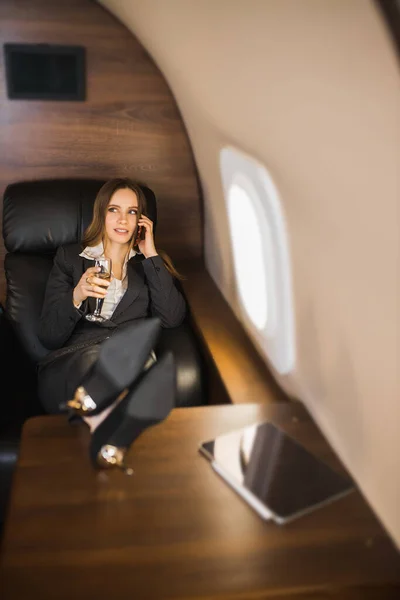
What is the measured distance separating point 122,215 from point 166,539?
146 centimetres

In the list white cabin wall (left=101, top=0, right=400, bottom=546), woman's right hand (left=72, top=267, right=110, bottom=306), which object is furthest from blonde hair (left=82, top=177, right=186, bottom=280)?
white cabin wall (left=101, top=0, right=400, bottom=546)

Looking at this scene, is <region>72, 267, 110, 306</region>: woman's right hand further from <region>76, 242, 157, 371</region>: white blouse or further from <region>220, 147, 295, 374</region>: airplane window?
<region>220, 147, 295, 374</region>: airplane window

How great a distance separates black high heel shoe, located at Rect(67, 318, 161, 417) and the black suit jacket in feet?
2.82

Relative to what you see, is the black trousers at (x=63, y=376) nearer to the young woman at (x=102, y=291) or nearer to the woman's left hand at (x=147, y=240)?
the young woman at (x=102, y=291)

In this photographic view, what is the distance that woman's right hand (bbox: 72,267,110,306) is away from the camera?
202 centimetres

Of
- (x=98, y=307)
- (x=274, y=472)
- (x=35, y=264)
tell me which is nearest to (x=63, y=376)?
(x=98, y=307)

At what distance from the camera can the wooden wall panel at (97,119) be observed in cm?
274

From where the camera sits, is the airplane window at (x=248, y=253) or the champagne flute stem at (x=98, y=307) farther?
the champagne flute stem at (x=98, y=307)

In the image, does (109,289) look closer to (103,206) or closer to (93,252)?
(93,252)

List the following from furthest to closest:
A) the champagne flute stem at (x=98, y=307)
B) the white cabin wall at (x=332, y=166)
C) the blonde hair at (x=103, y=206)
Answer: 1. the blonde hair at (x=103, y=206)
2. the champagne flute stem at (x=98, y=307)
3. the white cabin wall at (x=332, y=166)

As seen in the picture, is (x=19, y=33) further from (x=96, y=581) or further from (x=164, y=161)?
(x=96, y=581)

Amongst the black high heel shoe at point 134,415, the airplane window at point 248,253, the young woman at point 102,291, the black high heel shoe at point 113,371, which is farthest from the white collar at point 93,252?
the black high heel shoe at point 134,415

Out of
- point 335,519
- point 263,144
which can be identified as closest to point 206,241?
point 263,144

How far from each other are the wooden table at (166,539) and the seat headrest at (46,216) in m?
1.34
